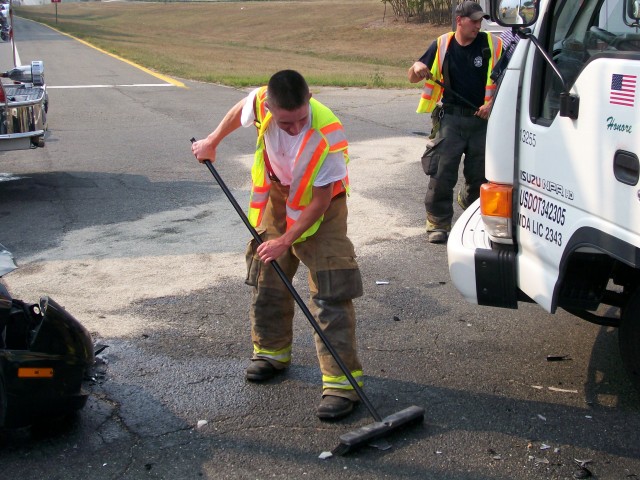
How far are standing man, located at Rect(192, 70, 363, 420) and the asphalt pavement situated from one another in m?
0.19

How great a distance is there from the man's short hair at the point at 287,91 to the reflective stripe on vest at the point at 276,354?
1.33m

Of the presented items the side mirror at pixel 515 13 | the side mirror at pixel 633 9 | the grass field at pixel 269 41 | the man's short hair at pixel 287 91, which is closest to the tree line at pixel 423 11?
the grass field at pixel 269 41

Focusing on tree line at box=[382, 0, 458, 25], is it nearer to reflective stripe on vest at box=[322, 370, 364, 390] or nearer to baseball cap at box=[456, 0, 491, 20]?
baseball cap at box=[456, 0, 491, 20]

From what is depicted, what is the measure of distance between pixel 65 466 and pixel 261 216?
1504 millimetres

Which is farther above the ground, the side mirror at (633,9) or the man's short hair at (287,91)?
the side mirror at (633,9)

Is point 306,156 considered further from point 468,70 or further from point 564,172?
point 468,70

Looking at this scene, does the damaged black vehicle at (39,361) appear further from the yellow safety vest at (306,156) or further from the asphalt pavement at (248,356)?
the yellow safety vest at (306,156)

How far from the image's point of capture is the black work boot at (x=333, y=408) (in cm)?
402

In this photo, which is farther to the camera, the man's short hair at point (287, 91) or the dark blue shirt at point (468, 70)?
the dark blue shirt at point (468, 70)

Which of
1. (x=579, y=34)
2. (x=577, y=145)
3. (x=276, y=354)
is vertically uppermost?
(x=579, y=34)

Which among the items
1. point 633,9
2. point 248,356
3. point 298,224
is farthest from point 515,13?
point 248,356

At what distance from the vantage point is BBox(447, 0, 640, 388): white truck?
349 cm

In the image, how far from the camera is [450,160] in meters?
6.88

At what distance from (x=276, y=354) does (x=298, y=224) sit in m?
0.84
